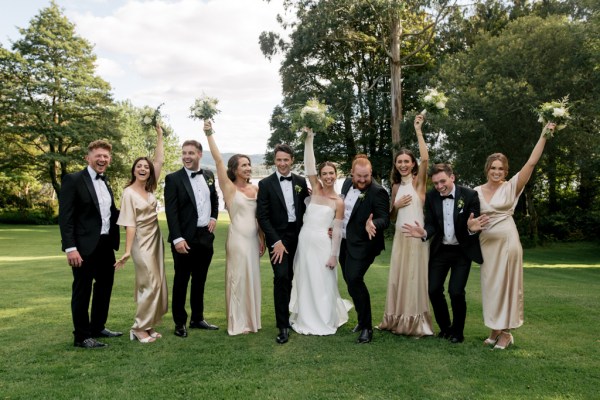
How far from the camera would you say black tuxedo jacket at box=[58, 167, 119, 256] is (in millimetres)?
5469

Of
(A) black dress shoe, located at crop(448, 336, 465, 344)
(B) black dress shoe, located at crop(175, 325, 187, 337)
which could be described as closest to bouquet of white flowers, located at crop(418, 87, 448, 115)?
(A) black dress shoe, located at crop(448, 336, 465, 344)

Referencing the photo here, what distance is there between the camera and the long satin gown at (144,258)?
5.84 metres

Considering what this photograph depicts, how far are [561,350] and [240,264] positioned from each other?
3901mm

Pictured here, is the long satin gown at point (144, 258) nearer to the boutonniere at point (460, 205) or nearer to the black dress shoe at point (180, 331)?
the black dress shoe at point (180, 331)

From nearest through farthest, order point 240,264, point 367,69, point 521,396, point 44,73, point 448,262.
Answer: point 521,396, point 448,262, point 240,264, point 367,69, point 44,73

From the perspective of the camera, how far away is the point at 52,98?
128ft

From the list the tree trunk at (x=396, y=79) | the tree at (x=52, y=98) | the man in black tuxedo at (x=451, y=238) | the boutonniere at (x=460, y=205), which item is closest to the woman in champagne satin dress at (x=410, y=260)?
the man in black tuxedo at (x=451, y=238)

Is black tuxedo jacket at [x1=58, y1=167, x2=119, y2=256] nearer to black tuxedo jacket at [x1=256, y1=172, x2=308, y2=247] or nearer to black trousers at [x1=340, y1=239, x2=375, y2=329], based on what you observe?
black tuxedo jacket at [x1=256, y1=172, x2=308, y2=247]

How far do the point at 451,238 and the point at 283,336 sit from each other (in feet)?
7.63

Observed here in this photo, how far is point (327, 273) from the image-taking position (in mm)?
6262

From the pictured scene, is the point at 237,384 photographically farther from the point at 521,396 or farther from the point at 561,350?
the point at 561,350

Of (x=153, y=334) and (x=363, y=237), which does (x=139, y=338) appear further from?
(x=363, y=237)

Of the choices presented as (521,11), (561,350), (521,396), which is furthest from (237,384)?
(521,11)

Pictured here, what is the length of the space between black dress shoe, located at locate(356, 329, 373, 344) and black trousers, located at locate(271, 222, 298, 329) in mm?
892
